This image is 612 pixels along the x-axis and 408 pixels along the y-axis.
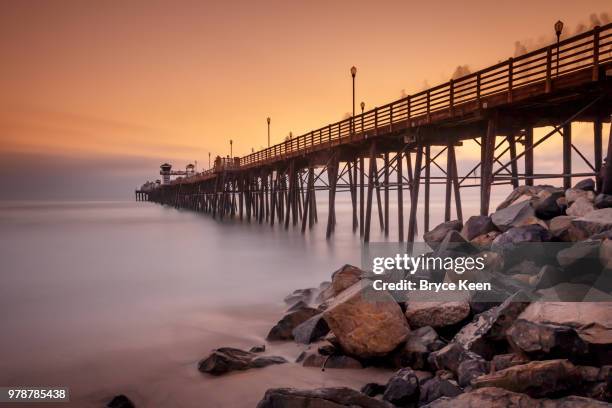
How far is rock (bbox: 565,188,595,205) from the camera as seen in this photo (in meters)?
7.39

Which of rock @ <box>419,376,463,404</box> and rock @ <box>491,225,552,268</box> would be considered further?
rock @ <box>491,225,552,268</box>

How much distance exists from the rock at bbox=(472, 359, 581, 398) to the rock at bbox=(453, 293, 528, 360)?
100 cm

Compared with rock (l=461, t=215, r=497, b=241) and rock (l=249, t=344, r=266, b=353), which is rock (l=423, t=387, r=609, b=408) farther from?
rock (l=461, t=215, r=497, b=241)

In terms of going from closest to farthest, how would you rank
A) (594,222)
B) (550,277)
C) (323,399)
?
(323,399), (550,277), (594,222)

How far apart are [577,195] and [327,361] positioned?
17.9 feet

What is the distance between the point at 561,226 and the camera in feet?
22.4

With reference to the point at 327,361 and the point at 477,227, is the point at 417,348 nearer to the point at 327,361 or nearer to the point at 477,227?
the point at 327,361

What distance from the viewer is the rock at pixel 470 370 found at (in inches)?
173

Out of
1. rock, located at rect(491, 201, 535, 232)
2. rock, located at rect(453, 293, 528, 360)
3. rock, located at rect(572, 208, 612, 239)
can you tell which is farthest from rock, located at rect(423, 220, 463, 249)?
rock, located at rect(453, 293, 528, 360)

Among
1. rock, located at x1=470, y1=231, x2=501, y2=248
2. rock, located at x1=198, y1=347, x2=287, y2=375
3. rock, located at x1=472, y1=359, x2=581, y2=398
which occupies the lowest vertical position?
rock, located at x1=198, y1=347, x2=287, y2=375

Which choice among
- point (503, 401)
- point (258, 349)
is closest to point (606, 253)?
point (503, 401)

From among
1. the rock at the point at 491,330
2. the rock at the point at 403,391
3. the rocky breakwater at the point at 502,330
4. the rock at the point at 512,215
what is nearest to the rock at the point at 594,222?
the rocky breakwater at the point at 502,330

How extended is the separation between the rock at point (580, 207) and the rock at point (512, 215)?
1.96 feet

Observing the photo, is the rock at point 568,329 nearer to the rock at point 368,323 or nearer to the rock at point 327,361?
the rock at point 368,323
